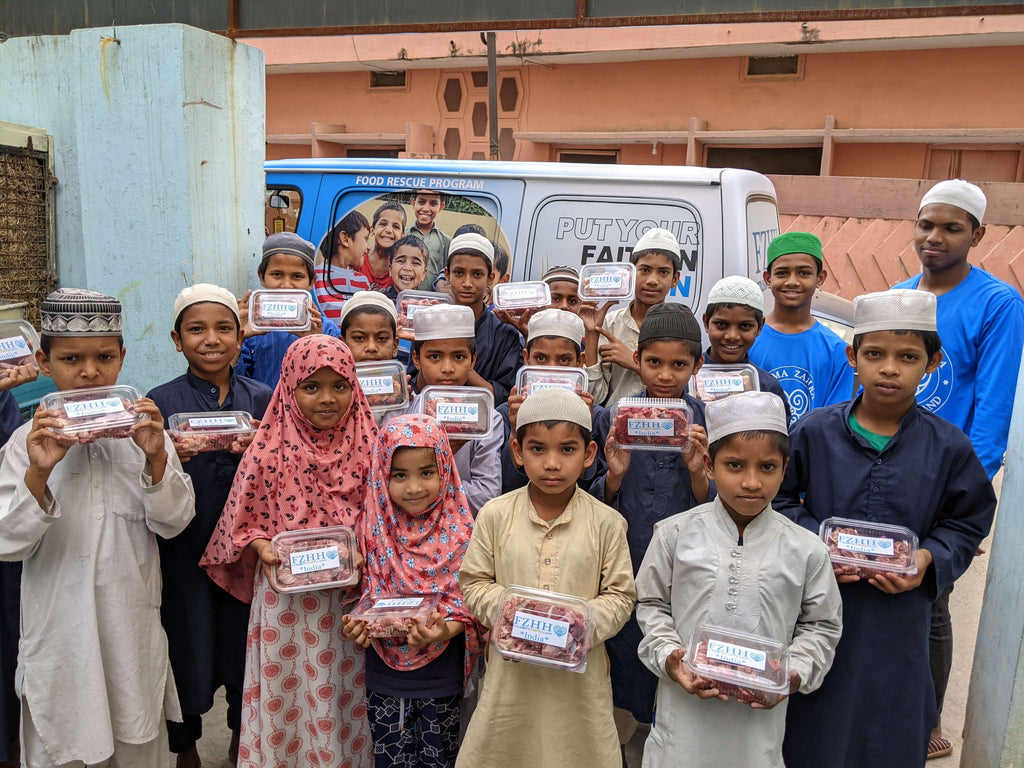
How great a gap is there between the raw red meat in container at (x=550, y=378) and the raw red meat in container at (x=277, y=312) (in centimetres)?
109

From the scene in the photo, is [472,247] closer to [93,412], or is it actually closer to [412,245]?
[412,245]

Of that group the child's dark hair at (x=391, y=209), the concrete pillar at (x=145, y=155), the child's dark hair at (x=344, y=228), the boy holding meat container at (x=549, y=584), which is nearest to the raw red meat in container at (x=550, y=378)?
the boy holding meat container at (x=549, y=584)

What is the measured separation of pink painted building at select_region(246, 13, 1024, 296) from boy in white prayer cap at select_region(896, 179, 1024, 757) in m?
6.37

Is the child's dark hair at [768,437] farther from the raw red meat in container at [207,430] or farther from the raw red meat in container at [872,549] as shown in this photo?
the raw red meat in container at [207,430]

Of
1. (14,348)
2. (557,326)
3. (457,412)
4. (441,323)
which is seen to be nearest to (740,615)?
(457,412)

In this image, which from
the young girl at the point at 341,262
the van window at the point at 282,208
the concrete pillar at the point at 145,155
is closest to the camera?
the concrete pillar at the point at 145,155

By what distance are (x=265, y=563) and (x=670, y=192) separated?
290 cm

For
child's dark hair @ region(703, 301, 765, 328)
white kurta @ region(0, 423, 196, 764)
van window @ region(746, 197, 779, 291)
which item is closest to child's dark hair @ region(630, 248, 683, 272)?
child's dark hair @ region(703, 301, 765, 328)

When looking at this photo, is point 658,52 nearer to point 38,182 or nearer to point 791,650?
point 38,182

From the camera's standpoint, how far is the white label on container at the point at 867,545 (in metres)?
2.26

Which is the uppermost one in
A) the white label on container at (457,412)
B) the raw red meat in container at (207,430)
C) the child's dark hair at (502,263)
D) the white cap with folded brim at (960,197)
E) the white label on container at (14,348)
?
the white cap with folded brim at (960,197)

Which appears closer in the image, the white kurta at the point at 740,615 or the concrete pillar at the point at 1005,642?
the white kurta at the point at 740,615

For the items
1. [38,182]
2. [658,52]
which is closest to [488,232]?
[38,182]

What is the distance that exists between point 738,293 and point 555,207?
5.61 feet
